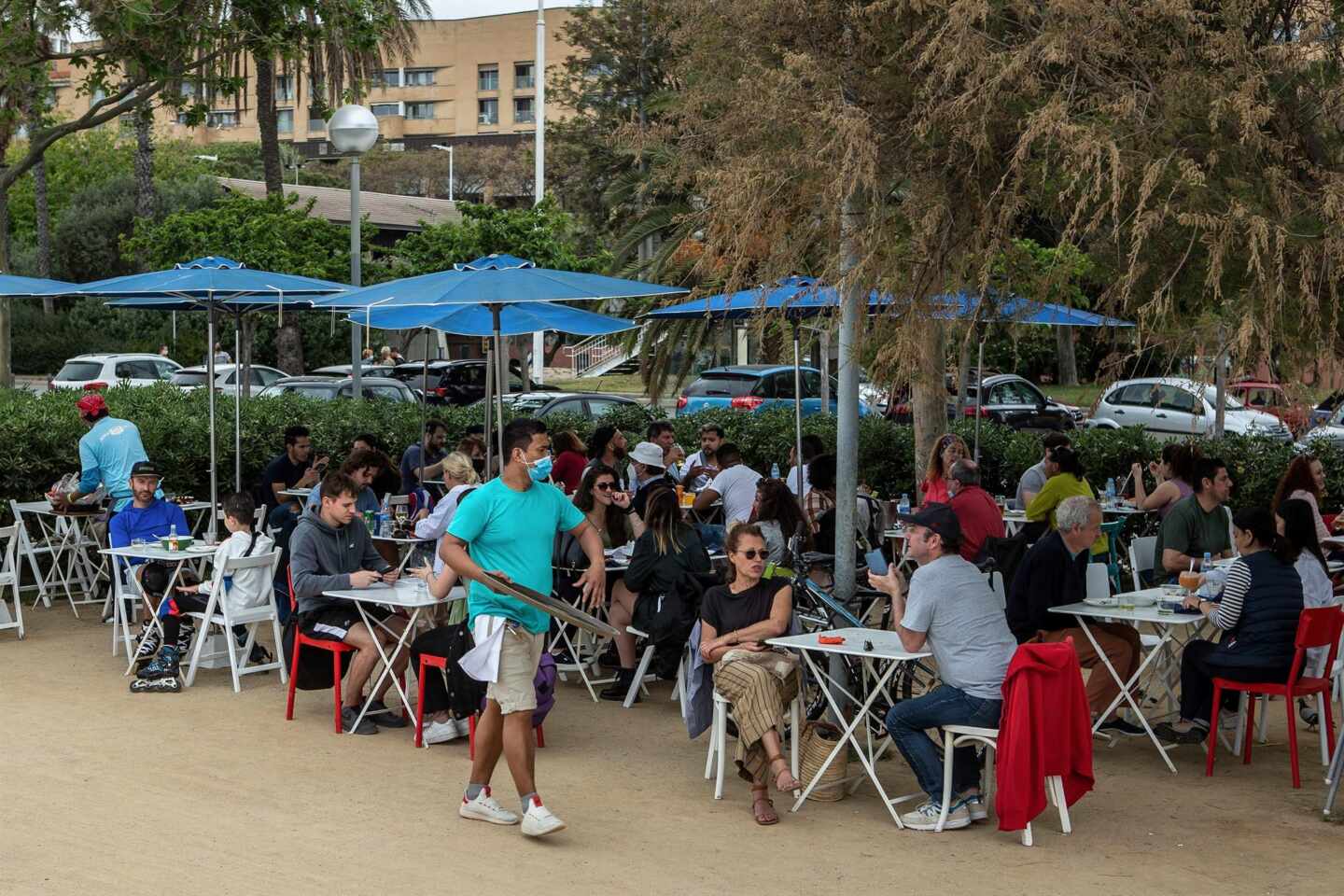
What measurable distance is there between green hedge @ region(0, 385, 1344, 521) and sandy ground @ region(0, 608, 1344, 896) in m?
4.17

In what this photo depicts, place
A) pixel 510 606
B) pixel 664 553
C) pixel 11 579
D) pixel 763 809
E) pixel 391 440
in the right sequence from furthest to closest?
pixel 391 440 → pixel 11 579 → pixel 664 553 → pixel 763 809 → pixel 510 606

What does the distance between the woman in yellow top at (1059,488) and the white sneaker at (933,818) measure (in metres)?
3.31

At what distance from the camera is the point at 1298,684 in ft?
22.4

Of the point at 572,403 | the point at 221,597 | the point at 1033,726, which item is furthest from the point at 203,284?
the point at 572,403

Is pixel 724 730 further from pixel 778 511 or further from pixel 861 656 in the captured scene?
pixel 778 511

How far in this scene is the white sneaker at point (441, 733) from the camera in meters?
7.45

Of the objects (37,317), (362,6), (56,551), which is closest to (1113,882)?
(56,551)

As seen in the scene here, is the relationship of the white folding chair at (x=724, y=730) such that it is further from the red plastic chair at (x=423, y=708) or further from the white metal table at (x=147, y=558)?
the white metal table at (x=147, y=558)

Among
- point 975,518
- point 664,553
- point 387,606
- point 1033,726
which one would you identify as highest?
point 975,518

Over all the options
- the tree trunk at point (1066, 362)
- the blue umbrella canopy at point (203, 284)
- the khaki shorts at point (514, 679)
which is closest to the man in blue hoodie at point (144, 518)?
the blue umbrella canopy at point (203, 284)

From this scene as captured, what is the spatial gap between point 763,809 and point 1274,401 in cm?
286

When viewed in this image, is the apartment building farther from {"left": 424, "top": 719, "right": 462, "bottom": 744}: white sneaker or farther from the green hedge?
{"left": 424, "top": 719, "right": 462, "bottom": 744}: white sneaker

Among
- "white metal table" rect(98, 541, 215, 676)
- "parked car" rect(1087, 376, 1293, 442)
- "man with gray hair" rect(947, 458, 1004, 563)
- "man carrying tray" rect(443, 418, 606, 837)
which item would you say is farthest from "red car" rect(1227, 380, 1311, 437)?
"parked car" rect(1087, 376, 1293, 442)

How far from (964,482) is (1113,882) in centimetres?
394
